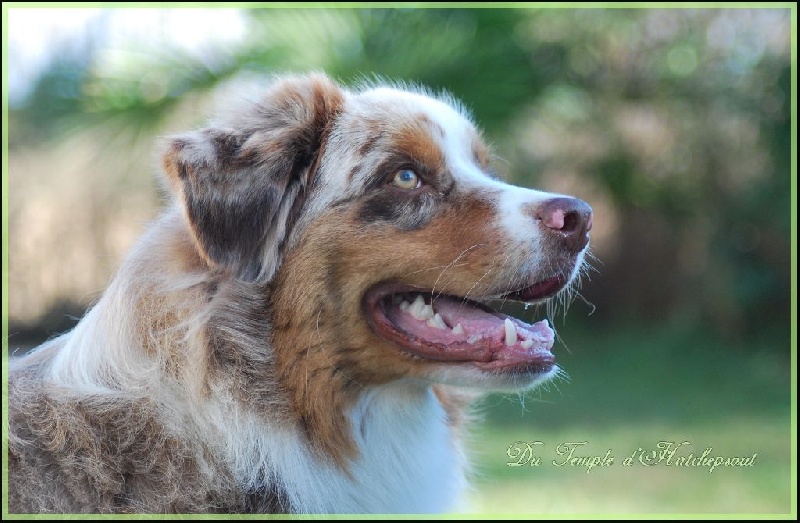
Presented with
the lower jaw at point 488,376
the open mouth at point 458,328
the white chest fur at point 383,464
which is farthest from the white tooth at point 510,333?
the white chest fur at point 383,464

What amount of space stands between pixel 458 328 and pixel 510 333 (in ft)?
0.67

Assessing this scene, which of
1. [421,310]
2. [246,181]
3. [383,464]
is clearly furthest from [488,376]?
[246,181]

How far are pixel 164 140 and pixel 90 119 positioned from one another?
674 centimetres

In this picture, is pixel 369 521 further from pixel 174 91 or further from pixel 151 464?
pixel 174 91

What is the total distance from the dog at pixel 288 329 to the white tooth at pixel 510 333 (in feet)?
0.04

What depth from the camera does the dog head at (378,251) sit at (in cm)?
330

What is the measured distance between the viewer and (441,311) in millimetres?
3459

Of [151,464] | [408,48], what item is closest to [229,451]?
[151,464]

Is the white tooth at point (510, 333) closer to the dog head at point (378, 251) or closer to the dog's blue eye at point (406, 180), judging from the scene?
the dog head at point (378, 251)

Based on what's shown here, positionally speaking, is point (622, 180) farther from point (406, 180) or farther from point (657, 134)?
point (406, 180)

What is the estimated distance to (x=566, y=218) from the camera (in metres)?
3.30

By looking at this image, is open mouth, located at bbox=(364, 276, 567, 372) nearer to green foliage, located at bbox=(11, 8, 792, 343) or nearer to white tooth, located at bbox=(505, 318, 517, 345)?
white tooth, located at bbox=(505, 318, 517, 345)

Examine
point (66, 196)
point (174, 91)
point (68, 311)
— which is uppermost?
point (174, 91)

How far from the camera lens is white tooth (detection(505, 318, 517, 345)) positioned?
3.38 metres
